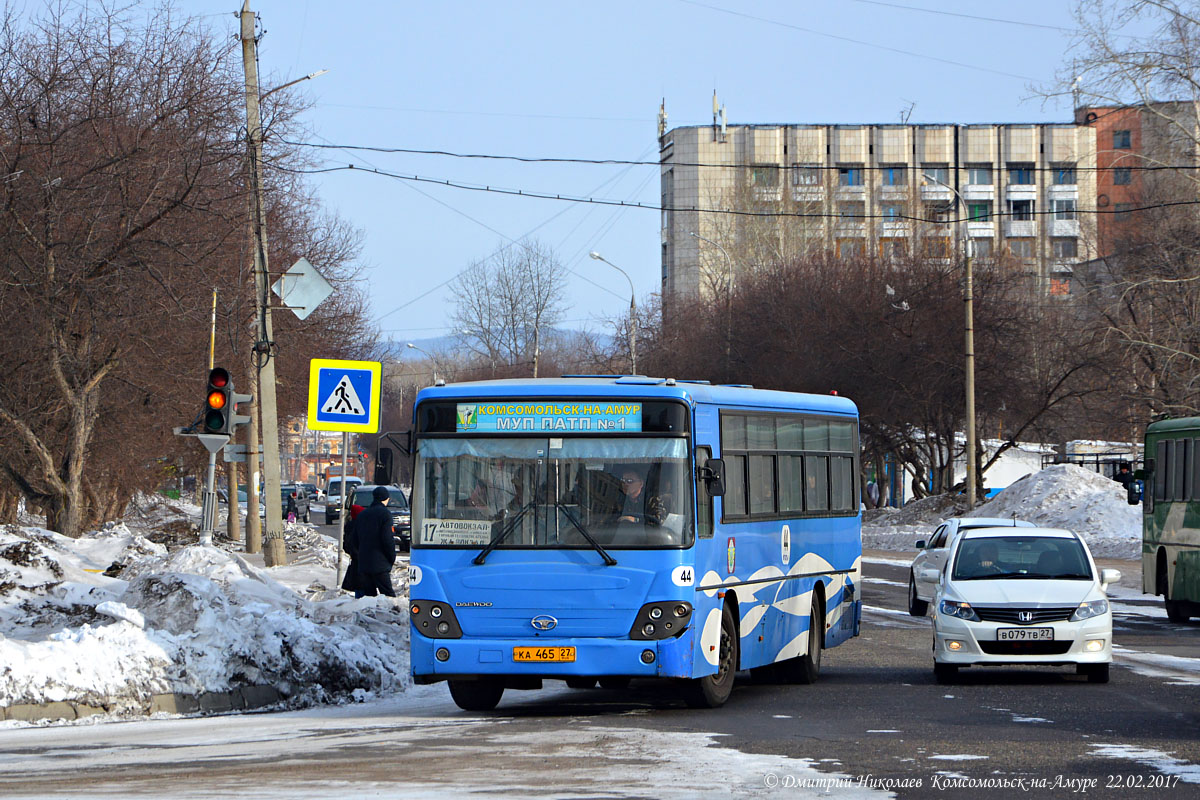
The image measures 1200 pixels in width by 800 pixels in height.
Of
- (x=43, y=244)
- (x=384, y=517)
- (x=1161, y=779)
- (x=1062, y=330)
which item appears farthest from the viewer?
(x=1062, y=330)

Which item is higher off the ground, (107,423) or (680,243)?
(680,243)

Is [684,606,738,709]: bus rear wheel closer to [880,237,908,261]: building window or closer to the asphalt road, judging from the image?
the asphalt road

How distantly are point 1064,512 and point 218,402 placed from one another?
32062 mm

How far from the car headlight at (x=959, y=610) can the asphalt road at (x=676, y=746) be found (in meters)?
0.62

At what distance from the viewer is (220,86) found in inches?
995

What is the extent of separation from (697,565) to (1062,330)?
1682 inches

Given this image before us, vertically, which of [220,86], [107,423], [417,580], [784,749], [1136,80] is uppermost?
[1136,80]

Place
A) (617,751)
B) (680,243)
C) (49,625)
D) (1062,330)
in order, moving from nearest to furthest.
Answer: (617,751), (49,625), (1062,330), (680,243)

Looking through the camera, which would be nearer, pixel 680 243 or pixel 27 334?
pixel 27 334

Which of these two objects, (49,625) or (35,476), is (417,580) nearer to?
(49,625)

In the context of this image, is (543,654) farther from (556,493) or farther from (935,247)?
(935,247)

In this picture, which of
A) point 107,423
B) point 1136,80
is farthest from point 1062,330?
point 107,423

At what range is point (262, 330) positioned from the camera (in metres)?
23.4

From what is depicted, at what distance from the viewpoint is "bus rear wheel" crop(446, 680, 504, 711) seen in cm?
1252
